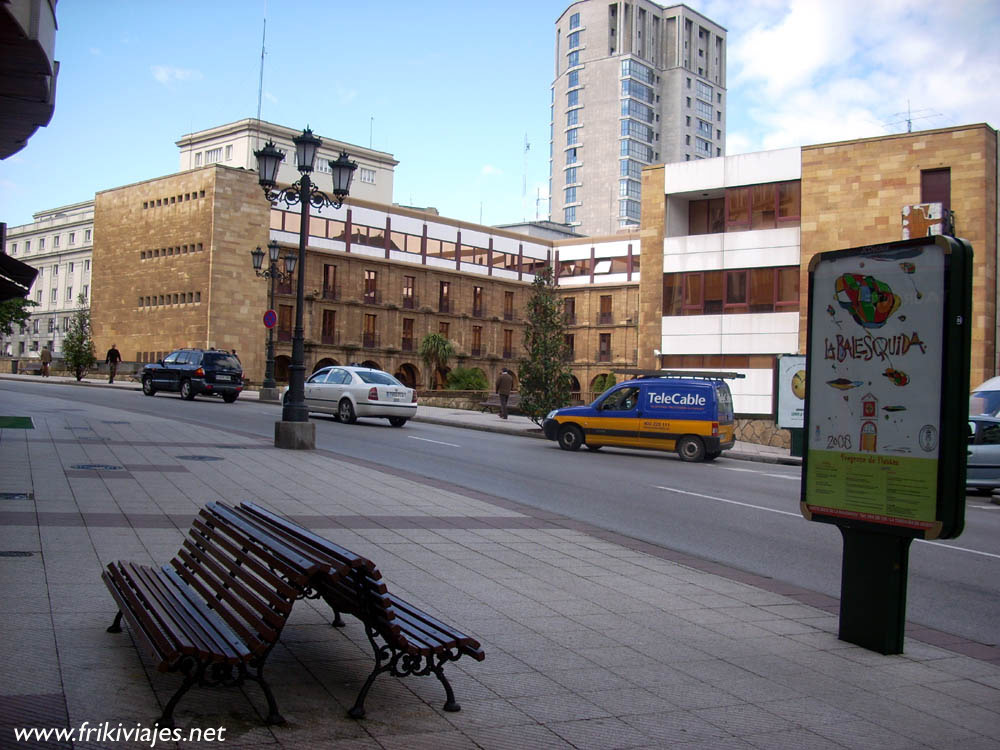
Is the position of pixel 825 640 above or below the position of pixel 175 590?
below

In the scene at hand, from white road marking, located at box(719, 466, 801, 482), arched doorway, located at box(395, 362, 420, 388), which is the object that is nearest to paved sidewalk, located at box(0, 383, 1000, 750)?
white road marking, located at box(719, 466, 801, 482)

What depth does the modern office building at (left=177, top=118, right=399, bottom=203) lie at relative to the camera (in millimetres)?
101812

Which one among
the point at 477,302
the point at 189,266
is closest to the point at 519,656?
the point at 189,266

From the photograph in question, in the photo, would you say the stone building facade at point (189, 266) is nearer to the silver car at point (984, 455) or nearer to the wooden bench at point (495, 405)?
the wooden bench at point (495, 405)

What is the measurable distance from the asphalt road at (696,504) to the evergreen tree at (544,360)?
9.04ft

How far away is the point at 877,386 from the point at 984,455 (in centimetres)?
1302

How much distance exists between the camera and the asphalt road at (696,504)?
820 cm

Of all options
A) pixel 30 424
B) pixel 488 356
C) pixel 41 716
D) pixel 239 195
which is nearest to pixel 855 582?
pixel 41 716

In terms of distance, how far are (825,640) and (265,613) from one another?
3.80 m

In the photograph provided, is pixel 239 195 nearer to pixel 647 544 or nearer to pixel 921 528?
pixel 647 544

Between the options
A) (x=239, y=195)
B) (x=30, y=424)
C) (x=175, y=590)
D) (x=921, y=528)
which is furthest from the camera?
(x=239, y=195)

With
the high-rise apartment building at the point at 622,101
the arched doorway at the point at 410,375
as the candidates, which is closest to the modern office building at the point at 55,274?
the arched doorway at the point at 410,375

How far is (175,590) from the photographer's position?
4.58 metres

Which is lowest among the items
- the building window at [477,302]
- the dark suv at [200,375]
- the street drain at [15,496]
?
the street drain at [15,496]
